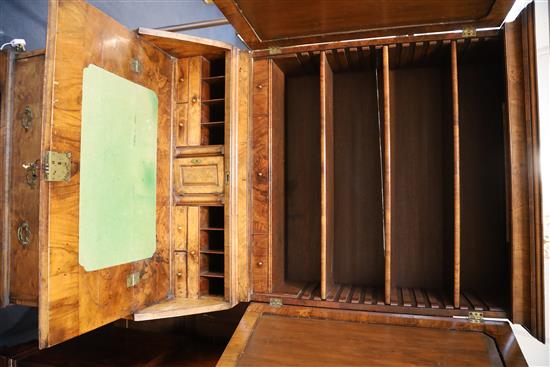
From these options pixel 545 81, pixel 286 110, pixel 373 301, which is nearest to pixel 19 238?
pixel 286 110

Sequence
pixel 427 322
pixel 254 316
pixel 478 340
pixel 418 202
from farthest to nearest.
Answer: pixel 418 202
pixel 254 316
pixel 427 322
pixel 478 340

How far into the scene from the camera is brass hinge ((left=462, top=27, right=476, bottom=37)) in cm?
167

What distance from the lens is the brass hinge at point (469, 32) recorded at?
1.67 meters

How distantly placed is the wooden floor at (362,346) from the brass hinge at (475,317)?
0.22ft

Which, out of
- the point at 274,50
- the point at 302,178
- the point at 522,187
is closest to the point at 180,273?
the point at 302,178

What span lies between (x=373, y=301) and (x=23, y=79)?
2.09m

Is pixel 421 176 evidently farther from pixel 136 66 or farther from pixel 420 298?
pixel 136 66

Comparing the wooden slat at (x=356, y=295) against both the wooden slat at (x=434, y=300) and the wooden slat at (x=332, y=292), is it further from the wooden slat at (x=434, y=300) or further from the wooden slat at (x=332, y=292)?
the wooden slat at (x=434, y=300)

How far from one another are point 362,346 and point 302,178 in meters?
1.03

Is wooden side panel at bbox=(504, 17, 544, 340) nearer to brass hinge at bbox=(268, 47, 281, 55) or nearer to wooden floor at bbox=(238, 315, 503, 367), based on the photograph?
wooden floor at bbox=(238, 315, 503, 367)

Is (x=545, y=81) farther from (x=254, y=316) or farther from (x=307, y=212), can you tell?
(x=254, y=316)

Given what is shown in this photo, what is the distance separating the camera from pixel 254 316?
1729 millimetres

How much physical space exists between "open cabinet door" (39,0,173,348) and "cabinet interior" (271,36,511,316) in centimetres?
62

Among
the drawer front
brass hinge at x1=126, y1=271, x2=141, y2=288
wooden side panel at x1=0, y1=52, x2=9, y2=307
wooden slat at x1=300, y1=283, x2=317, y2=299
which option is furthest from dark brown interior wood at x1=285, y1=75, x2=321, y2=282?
wooden side panel at x1=0, y1=52, x2=9, y2=307
